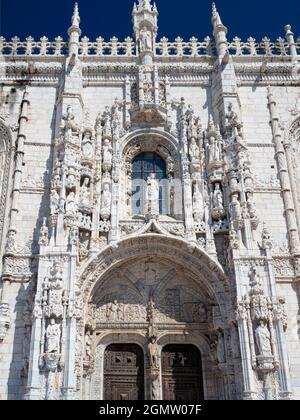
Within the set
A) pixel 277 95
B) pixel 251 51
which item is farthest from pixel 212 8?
pixel 277 95

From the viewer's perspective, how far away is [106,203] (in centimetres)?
1359

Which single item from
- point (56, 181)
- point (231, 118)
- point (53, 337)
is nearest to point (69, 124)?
point (56, 181)

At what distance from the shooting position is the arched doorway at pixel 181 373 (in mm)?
12391

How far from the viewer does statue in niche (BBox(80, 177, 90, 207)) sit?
13.4 metres

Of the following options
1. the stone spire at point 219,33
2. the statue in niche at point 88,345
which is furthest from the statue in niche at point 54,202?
the stone spire at point 219,33

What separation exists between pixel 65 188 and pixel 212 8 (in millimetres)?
8439

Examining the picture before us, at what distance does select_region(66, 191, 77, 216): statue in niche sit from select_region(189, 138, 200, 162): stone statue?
3.45m

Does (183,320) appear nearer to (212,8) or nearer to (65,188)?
(65,188)

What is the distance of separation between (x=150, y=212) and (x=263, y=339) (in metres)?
4.28

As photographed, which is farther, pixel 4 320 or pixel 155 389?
pixel 155 389

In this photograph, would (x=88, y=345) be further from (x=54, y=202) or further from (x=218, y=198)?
(x=218, y=198)

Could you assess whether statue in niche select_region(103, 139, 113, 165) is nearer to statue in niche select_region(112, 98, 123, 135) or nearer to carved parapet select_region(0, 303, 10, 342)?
statue in niche select_region(112, 98, 123, 135)

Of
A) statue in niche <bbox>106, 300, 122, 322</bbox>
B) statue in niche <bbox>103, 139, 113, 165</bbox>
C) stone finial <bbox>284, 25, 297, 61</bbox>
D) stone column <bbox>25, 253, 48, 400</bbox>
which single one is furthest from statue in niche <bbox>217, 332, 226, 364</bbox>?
stone finial <bbox>284, 25, 297, 61</bbox>

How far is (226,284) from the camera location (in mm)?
12648
